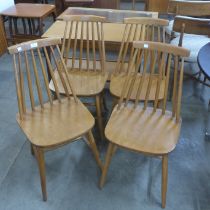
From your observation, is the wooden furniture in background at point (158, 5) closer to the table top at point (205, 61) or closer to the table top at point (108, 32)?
the table top at point (108, 32)

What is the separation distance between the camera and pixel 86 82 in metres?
1.88

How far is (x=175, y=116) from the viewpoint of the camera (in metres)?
1.55

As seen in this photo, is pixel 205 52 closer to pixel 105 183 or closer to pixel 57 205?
pixel 105 183

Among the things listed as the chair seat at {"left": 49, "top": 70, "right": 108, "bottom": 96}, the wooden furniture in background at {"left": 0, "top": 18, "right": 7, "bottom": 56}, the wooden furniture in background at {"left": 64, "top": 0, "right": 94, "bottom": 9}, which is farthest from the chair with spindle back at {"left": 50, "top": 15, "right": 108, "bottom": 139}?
the wooden furniture in background at {"left": 64, "top": 0, "right": 94, "bottom": 9}

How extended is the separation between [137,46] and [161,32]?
24.3 inches

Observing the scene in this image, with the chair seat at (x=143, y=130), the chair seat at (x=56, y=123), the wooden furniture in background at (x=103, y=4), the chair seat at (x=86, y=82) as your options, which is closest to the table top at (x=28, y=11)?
the wooden furniture in background at (x=103, y=4)

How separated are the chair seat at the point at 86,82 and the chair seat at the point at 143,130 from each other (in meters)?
0.28

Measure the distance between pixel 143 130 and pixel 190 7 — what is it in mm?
1385

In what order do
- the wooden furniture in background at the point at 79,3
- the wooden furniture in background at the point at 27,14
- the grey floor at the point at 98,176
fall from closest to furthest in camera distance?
the grey floor at the point at 98,176
the wooden furniture in background at the point at 27,14
the wooden furniture in background at the point at 79,3

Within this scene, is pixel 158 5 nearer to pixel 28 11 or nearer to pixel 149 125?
pixel 28 11

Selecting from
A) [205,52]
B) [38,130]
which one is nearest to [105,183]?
[38,130]

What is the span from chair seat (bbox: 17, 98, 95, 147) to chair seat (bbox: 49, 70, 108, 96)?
0.43 feet

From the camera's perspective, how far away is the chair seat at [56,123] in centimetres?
140

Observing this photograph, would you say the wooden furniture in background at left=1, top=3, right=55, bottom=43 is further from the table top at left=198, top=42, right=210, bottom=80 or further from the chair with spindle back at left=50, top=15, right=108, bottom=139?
the table top at left=198, top=42, right=210, bottom=80
